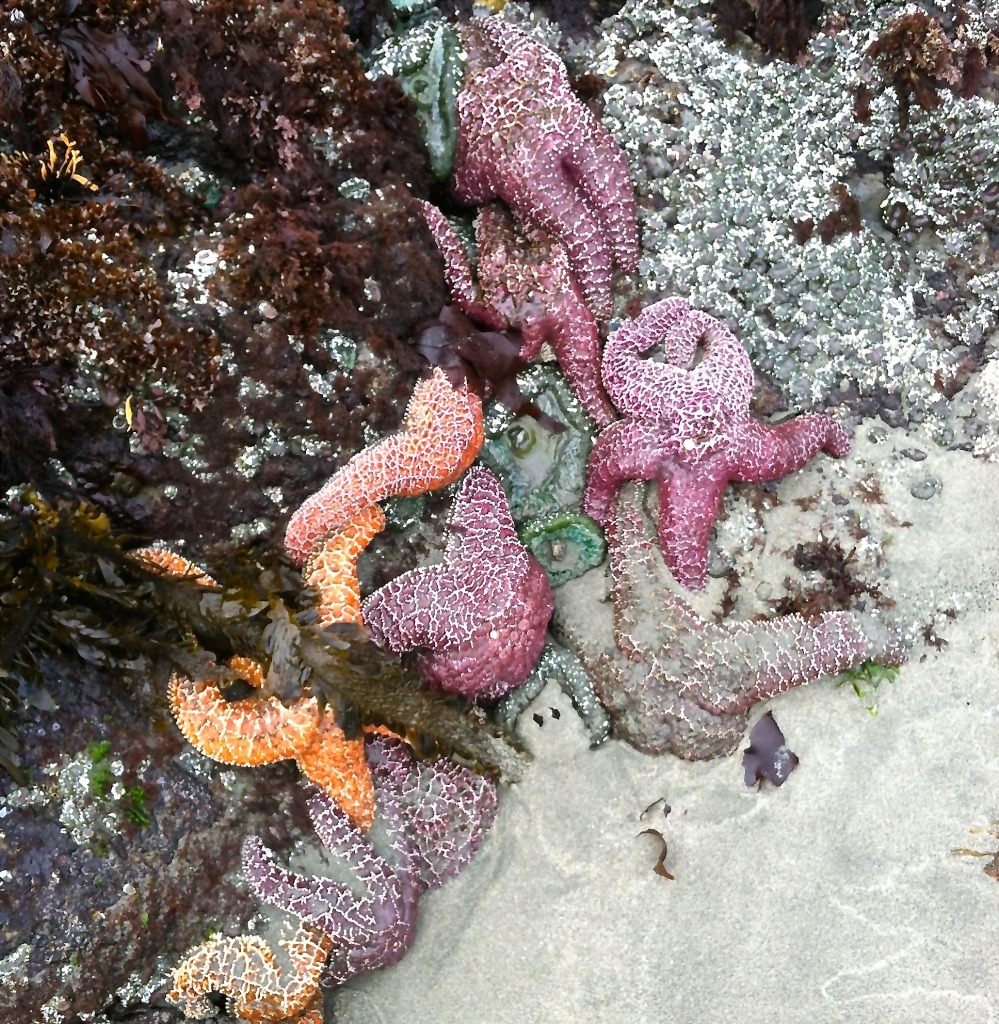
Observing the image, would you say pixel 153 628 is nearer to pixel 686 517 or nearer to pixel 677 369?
pixel 686 517

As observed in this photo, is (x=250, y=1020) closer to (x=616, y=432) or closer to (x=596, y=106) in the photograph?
(x=616, y=432)

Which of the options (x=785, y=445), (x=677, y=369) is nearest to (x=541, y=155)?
(x=677, y=369)

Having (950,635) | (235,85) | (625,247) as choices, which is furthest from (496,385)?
(950,635)

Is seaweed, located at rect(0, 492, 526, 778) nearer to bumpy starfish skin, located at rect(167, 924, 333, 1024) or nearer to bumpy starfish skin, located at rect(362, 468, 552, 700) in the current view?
bumpy starfish skin, located at rect(362, 468, 552, 700)

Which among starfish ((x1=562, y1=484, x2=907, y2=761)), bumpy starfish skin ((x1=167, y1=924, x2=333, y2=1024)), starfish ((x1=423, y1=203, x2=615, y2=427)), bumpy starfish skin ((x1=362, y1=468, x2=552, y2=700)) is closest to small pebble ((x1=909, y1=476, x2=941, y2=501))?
starfish ((x1=562, y1=484, x2=907, y2=761))

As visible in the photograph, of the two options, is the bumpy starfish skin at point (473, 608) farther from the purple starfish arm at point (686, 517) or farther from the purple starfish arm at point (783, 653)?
the purple starfish arm at point (783, 653)

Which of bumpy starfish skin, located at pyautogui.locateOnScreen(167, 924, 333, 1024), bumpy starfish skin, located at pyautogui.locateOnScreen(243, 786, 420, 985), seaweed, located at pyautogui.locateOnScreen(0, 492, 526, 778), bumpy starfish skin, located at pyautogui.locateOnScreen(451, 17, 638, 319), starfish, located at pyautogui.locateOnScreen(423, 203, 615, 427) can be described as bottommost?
bumpy starfish skin, located at pyautogui.locateOnScreen(167, 924, 333, 1024)

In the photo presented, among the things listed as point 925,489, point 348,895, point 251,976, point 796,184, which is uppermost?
point 796,184
